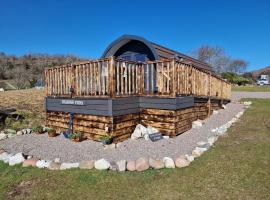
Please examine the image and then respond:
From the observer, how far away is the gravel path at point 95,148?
501 centimetres

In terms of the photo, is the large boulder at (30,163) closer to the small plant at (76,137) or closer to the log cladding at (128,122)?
the small plant at (76,137)

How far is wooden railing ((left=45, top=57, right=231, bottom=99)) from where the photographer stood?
246 inches

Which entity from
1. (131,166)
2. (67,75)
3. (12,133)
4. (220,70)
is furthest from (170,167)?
(220,70)

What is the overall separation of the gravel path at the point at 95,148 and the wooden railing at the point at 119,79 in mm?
1519

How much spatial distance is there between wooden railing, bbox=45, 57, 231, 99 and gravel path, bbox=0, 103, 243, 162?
152 centimetres

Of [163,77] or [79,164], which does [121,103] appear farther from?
[79,164]

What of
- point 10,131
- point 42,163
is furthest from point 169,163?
point 10,131

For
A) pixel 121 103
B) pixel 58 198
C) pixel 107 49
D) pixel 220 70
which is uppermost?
pixel 220 70

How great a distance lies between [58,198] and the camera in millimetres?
3234

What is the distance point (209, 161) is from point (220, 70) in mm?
45088

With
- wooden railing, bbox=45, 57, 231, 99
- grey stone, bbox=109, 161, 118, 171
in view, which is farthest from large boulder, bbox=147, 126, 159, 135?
grey stone, bbox=109, 161, 118, 171

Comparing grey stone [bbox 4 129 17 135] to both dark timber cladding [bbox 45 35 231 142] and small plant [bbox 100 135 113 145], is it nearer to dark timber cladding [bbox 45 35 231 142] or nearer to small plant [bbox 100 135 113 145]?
dark timber cladding [bbox 45 35 231 142]

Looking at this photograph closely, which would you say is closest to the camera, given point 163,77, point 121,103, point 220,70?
point 121,103

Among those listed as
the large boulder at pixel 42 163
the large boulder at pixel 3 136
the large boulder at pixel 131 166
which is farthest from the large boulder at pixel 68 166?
the large boulder at pixel 3 136
